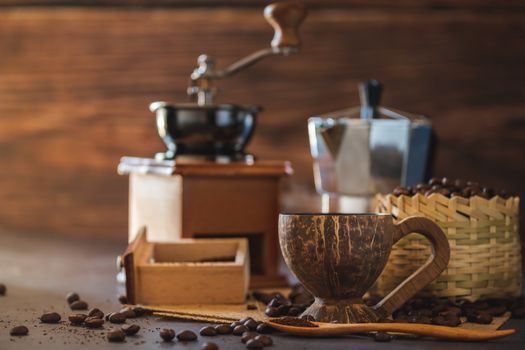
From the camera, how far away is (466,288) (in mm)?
1431

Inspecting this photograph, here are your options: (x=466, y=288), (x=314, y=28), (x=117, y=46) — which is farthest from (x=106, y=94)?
(x=466, y=288)

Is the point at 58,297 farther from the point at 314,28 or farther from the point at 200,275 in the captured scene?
the point at 314,28

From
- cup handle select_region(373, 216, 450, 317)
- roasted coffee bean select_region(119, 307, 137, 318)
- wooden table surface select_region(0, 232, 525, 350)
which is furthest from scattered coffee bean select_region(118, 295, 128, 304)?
cup handle select_region(373, 216, 450, 317)

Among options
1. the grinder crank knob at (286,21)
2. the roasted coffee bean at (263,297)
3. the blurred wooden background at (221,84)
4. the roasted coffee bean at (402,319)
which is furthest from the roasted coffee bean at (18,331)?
the blurred wooden background at (221,84)

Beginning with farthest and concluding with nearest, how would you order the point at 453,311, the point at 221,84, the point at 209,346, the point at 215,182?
the point at 221,84, the point at 215,182, the point at 453,311, the point at 209,346

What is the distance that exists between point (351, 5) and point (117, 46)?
75 cm

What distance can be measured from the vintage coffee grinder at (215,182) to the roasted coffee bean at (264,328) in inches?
19.0

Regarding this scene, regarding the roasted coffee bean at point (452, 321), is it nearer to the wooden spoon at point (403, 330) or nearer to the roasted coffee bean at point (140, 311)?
the wooden spoon at point (403, 330)

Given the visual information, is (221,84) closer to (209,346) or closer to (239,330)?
(239,330)

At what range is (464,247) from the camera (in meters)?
1.43

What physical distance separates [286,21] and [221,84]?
73cm

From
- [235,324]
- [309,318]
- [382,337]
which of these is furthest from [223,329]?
[382,337]

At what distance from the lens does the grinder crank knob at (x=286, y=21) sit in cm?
182

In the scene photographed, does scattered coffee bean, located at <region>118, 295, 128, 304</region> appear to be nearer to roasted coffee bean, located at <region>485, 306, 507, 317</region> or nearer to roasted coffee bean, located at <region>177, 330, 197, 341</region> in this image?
roasted coffee bean, located at <region>177, 330, 197, 341</region>
